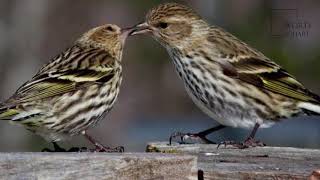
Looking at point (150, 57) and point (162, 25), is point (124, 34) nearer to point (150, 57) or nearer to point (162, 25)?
point (162, 25)

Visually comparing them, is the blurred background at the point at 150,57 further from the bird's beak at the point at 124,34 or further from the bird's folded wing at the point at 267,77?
the bird's beak at the point at 124,34

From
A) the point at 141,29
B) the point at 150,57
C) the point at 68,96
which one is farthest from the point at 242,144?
the point at 150,57

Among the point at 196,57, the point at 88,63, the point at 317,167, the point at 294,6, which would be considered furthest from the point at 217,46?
the point at 294,6

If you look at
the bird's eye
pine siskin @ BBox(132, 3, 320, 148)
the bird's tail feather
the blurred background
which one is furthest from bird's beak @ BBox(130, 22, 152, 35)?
the blurred background

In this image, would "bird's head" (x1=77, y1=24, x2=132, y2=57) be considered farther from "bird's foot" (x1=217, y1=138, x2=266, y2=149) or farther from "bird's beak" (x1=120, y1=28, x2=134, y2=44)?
"bird's foot" (x1=217, y1=138, x2=266, y2=149)

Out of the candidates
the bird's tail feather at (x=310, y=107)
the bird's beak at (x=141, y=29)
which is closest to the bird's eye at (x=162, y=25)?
the bird's beak at (x=141, y=29)

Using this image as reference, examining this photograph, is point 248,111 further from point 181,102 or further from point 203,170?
point 181,102
